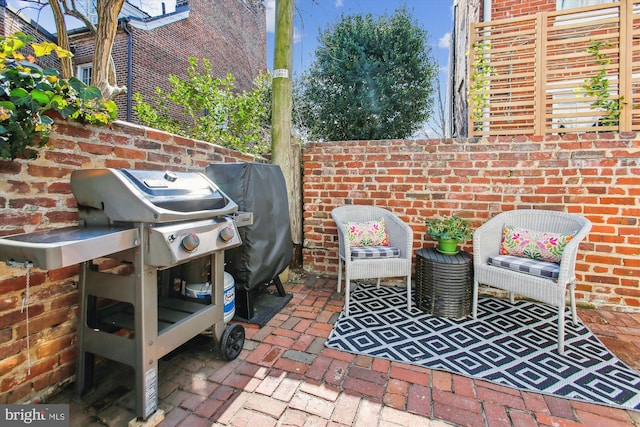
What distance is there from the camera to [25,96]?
1.19 m

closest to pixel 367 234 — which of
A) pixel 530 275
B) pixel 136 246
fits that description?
pixel 530 275

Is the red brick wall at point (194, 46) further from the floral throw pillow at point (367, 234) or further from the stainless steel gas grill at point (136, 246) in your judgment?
the stainless steel gas grill at point (136, 246)

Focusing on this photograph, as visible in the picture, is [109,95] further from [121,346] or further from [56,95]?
[121,346]

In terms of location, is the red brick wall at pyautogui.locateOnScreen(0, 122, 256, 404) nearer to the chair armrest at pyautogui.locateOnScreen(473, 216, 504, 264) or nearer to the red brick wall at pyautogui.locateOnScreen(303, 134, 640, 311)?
the red brick wall at pyautogui.locateOnScreen(303, 134, 640, 311)

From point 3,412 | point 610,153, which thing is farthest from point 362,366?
point 610,153

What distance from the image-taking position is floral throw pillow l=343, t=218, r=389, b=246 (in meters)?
2.97

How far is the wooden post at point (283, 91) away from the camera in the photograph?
3.18 meters

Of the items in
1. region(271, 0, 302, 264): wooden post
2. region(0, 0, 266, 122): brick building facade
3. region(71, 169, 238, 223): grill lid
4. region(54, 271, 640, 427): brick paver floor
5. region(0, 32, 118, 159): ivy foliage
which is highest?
region(0, 0, 266, 122): brick building facade

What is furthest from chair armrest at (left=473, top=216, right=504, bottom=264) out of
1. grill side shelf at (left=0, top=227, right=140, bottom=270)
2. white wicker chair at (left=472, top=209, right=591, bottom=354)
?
grill side shelf at (left=0, top=227, right=140, bottom=270)

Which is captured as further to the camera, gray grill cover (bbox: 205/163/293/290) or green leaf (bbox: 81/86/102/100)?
gray grill cover (bbox: 205/163/293/290)

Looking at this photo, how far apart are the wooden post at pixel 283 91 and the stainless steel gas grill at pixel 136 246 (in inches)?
64.9

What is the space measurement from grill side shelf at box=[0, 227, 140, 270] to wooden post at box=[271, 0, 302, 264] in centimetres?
219

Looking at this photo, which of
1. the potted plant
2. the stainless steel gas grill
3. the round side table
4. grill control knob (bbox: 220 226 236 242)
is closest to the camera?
the stainless steel gas grill

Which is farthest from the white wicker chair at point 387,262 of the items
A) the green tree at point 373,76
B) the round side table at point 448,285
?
the green tree at point 373,76
